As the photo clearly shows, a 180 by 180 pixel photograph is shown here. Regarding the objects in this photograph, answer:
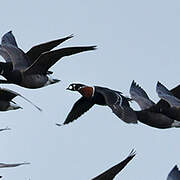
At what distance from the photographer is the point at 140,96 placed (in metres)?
11.8

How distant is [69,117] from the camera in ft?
43.2

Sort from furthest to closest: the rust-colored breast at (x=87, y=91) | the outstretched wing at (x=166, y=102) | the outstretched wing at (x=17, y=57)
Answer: the outstretched wing at (x=17, y=57) → the rust-colored breast at (x=87, y=91) → the outstretched wing at (x=166, y=102)

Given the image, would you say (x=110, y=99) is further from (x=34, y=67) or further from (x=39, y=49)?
(x=39, y=49)

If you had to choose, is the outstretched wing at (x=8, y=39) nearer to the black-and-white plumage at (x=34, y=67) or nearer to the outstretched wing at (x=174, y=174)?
the black-and-white plumage at (x=34, y=67)

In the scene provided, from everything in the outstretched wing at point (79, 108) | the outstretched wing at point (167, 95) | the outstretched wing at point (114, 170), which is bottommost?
the outstretched wing at point (79, 108)

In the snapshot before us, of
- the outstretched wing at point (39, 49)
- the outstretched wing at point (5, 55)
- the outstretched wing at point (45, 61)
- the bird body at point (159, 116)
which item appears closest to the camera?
the bird body at point (159, 116)

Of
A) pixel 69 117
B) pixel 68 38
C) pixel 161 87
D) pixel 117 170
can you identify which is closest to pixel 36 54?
pixel 69 117

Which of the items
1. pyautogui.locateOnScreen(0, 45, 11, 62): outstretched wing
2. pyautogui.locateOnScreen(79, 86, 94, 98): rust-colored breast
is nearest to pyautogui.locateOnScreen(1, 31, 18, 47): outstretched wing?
pyautogui.locateOnScreen(0, 45, 11, 62): outstretched wing

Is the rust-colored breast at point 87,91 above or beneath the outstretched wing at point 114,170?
beneath

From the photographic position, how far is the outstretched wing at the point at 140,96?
1102 cm

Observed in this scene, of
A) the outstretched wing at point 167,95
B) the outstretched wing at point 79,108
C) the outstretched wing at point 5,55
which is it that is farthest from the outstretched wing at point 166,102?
the outstretched wing at point 5,55

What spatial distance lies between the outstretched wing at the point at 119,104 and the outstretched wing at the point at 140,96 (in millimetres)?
474

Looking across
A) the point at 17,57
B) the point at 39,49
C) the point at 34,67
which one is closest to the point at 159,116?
the point at 34,67

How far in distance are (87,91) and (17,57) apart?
260cm
